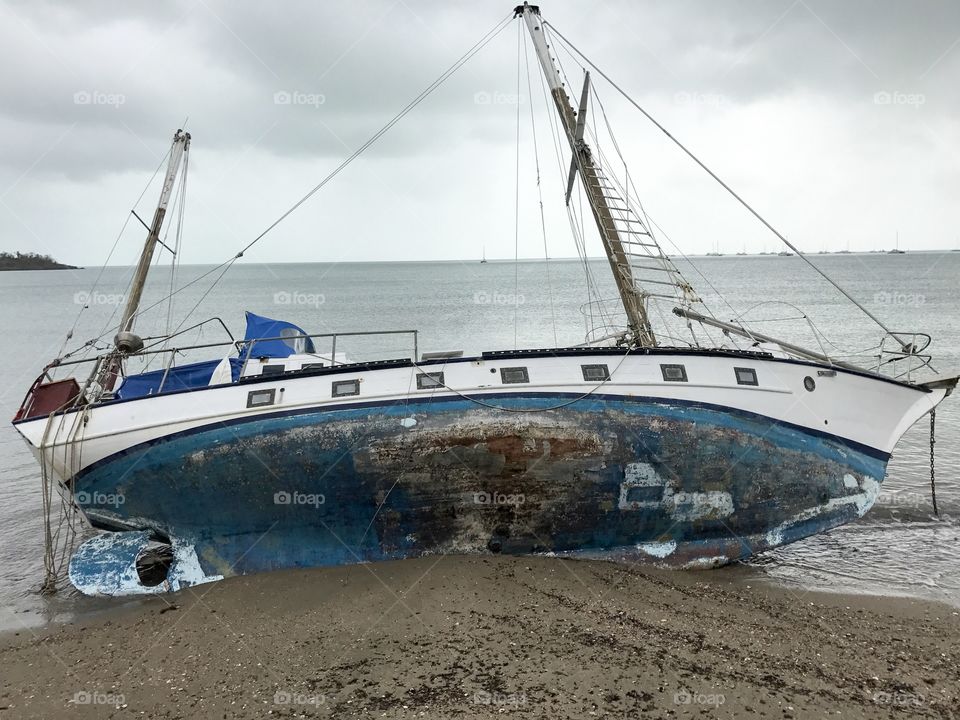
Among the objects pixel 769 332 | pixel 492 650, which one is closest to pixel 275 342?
pixel 492 650

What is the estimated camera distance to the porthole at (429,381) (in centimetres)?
1120

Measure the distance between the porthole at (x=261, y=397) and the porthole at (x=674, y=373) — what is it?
6.93 m

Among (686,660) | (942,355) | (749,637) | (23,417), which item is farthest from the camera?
(942,355)

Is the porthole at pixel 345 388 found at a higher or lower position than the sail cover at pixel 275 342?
lower

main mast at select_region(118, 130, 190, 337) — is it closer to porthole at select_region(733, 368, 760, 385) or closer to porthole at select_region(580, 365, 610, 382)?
porthole at select_region(580, 365, 610, 382)

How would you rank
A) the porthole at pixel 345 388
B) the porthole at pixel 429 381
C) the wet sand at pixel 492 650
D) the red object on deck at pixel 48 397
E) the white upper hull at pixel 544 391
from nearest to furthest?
the wet sand at pixel 492 650
the white upper hull at pixel 544 391
the porthole at pixel 345 388
the porthole at pixel 429 381
the red object on deck at pixel 48 397

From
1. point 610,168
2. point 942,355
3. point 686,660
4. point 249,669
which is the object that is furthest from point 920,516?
point 942,355

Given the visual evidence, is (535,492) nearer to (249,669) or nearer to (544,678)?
(544,678)

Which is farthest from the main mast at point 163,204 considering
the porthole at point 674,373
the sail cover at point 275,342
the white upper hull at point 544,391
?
the porthole at point 674,373

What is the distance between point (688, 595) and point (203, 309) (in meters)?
95.7

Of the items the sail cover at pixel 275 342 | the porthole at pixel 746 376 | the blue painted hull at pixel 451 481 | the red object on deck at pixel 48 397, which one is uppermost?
the sail cover at pixel 275 342

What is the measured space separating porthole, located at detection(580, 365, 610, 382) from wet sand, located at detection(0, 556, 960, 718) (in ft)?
10.9

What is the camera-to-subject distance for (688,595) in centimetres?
1077

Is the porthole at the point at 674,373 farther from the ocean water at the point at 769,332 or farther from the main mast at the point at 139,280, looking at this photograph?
the main mast at the point at 139,280
